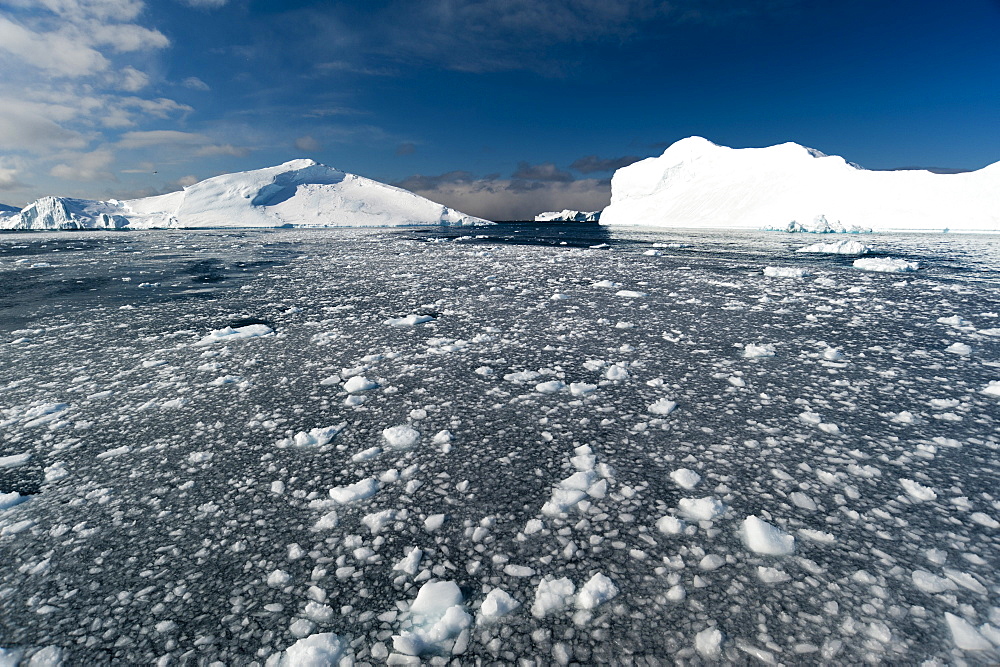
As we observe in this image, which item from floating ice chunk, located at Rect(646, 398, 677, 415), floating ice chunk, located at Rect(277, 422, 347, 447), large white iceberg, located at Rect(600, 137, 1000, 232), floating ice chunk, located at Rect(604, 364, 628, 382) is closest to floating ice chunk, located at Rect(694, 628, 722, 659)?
floating ice chunk, located at Rect(646, 398, 677, 415)

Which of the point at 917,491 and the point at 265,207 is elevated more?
the point at 265,207

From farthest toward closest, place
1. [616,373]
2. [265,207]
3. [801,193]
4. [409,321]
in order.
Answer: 1. [265,207]
2. [801,193]
3. [409,321]
4. [616,373]

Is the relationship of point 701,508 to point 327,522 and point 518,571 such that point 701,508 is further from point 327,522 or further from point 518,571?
point 327,522

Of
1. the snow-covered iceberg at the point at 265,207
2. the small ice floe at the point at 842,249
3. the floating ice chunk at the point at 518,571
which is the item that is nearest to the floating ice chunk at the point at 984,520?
the floating ice chunk at the point at 518,571

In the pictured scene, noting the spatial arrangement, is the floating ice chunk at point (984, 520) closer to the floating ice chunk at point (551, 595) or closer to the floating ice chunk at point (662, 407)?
the floating ice chunk at point (662, 407)

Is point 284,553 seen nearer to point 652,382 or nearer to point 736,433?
point 736,433

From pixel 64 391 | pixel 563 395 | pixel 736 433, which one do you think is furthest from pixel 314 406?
pixel 736 433

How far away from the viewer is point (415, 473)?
8.36 ft

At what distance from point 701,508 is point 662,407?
1190 millimetres

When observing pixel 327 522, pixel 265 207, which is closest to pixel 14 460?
pixel 327 522

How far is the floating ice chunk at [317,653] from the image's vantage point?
1466 millimetres

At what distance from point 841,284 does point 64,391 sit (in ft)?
38.6

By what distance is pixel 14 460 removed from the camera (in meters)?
2.72

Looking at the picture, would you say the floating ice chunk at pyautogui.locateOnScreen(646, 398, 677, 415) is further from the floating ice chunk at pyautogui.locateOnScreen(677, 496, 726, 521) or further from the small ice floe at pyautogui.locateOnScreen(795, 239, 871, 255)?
the small ice floe at pyautogui.locateOnScreen(795, 239, 871, 255)
